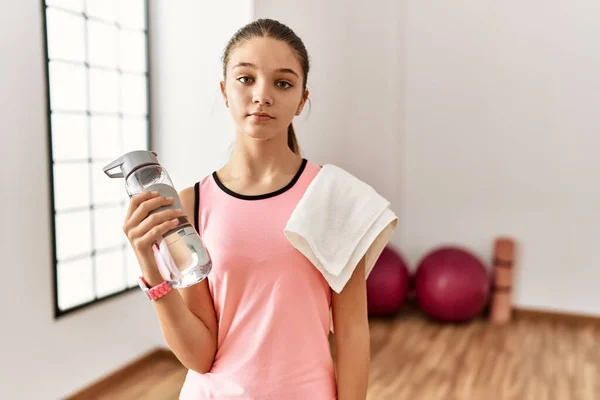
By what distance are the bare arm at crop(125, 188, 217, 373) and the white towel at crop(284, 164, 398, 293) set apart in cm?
17

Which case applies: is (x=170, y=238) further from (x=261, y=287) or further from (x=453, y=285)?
(x=453, y=285)

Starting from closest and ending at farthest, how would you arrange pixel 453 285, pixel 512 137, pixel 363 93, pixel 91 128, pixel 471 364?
pixel 91 128 → pixel 471 364 → pixel 453 285 → pixel 512 137 → pixel 363 93

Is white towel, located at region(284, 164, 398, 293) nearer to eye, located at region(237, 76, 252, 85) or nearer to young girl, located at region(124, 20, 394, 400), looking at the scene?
young girl, located at region(124, 20, 394, 400)

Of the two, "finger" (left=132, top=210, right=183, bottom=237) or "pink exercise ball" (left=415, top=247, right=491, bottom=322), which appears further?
"pink exercise ball" (left=415, top=247, right=491, bottom=322)

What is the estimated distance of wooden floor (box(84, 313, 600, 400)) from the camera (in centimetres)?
279

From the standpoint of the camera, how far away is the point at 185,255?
2.72 feet

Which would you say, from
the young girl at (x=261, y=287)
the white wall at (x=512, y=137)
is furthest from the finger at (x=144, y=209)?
the white wall at (x=512, y=137)

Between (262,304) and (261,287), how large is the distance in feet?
0.09

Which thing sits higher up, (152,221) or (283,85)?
(283,85)

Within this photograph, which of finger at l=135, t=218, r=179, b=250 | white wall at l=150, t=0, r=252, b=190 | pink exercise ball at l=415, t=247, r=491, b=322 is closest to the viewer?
finger at l=135, t=218, r=179, b=250

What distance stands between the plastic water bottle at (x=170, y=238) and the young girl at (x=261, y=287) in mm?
65

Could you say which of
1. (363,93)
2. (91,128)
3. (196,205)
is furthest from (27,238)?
(363,93)

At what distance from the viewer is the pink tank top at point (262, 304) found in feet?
2.98

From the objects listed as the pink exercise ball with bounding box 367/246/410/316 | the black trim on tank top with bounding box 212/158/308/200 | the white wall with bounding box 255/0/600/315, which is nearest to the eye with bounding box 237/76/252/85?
the black trim on tank top with bounding box 212/158/308/200
